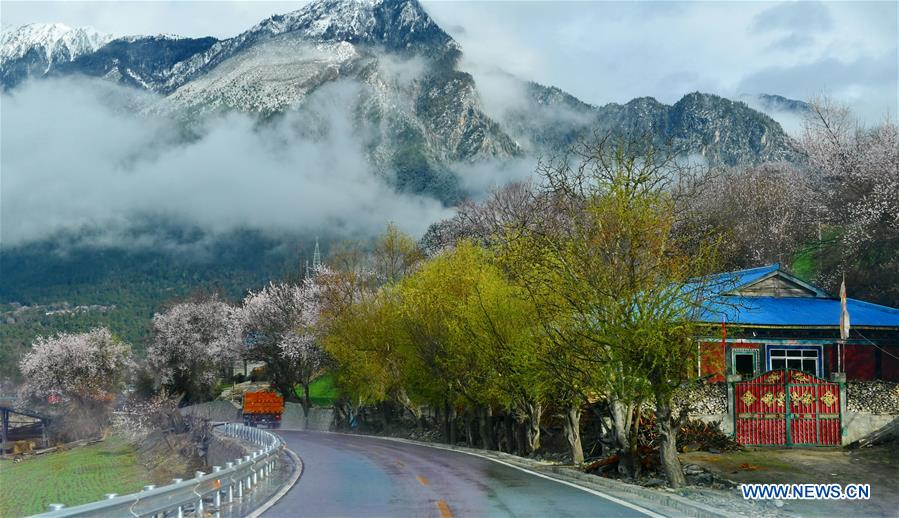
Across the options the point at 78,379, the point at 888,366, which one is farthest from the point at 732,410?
the point at 78,379

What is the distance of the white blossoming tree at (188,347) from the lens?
87.2m

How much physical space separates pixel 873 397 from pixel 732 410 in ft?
15.7

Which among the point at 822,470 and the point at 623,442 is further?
the point at 822,470

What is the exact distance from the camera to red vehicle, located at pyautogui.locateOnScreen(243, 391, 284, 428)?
71750mm

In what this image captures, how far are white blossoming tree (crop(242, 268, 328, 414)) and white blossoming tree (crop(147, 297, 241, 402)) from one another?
6.40 metres

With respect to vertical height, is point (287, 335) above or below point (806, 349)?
above

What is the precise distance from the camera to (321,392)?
89.5m

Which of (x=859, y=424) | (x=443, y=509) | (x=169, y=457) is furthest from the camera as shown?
(x=169, y=457)

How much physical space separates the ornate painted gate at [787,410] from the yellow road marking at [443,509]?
47.7ft

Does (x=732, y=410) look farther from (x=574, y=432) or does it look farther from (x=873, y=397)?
(x=574, y=432)

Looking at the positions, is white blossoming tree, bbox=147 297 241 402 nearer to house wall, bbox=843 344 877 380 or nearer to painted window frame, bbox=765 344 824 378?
painted window frame, bbox=765 344 824 378

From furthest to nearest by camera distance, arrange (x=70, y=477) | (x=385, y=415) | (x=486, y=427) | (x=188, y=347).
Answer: (x=188, y=347), (x=385, y=415), (x=70, y=477), (x=486, y=427)

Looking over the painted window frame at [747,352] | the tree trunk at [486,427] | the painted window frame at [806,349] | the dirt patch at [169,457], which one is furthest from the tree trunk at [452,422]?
the painted window frame at [806,349]

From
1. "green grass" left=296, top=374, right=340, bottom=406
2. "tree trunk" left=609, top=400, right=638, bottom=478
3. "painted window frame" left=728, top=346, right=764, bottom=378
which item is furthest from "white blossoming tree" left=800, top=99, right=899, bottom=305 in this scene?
"green grass" left=296, top=374, right=340, bottom=406
